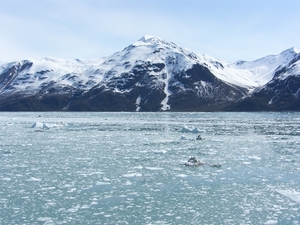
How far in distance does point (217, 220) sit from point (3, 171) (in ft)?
51.1

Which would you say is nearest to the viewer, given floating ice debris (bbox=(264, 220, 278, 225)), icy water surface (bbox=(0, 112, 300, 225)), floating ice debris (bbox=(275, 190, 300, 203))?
floating ice debris (bbox=(264, 220, 278, 225))

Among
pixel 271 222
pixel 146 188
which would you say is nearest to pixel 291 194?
pixel 271 222

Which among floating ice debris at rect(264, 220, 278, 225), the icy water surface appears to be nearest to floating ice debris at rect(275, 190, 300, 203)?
the icy water surface

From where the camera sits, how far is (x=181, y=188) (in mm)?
19078

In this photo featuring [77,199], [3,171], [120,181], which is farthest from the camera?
[3,171]

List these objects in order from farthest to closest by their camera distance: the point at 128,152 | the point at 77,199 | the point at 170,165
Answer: the point at 128,152, the point at 170,165, the point at 77,199

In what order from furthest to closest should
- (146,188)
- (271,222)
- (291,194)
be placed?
(146,188) → (291,194) → (271,222)

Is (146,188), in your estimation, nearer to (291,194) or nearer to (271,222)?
(271,222)

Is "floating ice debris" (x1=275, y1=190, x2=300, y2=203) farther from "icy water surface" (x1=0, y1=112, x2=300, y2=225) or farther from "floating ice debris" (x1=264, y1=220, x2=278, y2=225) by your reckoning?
"floating ice debris" (x1=264, y1=220, x2=278, y2=225)

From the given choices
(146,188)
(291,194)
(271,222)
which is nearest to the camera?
(271,222)

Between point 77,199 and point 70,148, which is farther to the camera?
point 70,148

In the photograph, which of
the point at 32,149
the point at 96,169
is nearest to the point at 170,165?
the point at 96,169

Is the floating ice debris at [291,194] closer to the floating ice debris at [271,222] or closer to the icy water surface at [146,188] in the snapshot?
the icy water surface at [146,188]

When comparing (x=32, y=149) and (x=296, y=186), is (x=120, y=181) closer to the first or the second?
(x=296, y=186)
